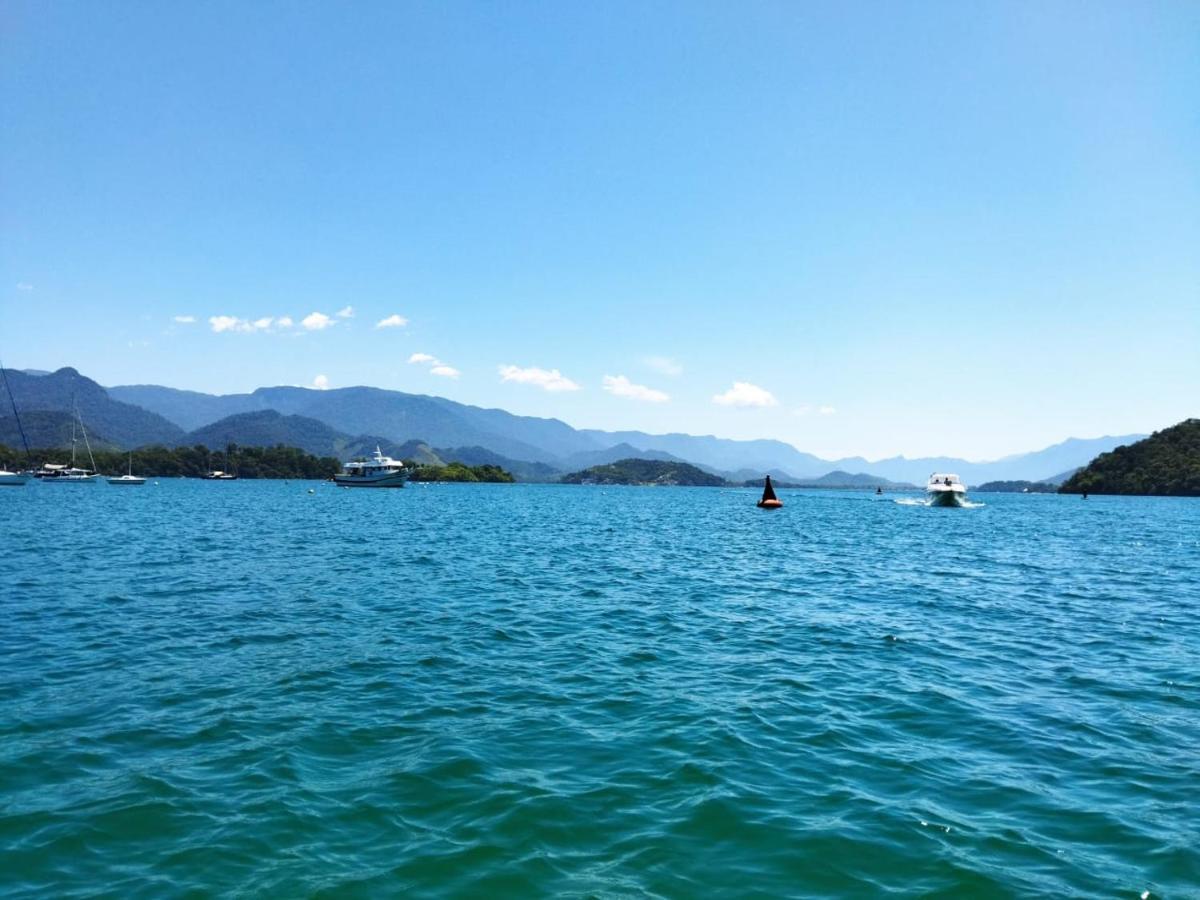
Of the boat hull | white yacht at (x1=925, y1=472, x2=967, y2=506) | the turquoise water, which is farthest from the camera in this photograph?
white yacht at (x1=925, y1=472, x2=967, y2=506)

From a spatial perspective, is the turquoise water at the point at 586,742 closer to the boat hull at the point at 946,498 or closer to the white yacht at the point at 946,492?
the boat hull at the point at 946,498

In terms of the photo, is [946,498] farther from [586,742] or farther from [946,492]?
[586,742]

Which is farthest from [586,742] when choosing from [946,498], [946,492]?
[946,498]

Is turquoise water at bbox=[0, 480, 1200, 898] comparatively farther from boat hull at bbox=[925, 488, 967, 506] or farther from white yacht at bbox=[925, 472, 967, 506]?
white yacht at bbox=[925, 472, 967, 506]

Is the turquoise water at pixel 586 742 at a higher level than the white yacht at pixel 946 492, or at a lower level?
lower

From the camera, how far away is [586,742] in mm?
12047

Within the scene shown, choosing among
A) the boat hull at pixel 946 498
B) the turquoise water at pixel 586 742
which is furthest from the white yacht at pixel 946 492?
the turquoise water at pixel 586 742

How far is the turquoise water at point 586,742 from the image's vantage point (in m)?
8.01

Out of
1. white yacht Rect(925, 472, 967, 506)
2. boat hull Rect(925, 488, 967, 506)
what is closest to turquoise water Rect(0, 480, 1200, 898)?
boat hull Rect(925, 488, 967, 506)

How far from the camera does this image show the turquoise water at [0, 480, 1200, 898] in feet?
26.3

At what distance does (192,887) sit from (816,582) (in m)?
30.3

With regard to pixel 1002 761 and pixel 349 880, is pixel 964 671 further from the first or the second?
pixel 349 880

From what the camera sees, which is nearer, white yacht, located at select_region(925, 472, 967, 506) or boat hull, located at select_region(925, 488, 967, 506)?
boat hull, located at select_region(925, 488, 967, 506)

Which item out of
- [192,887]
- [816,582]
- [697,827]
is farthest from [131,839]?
[816,582]
